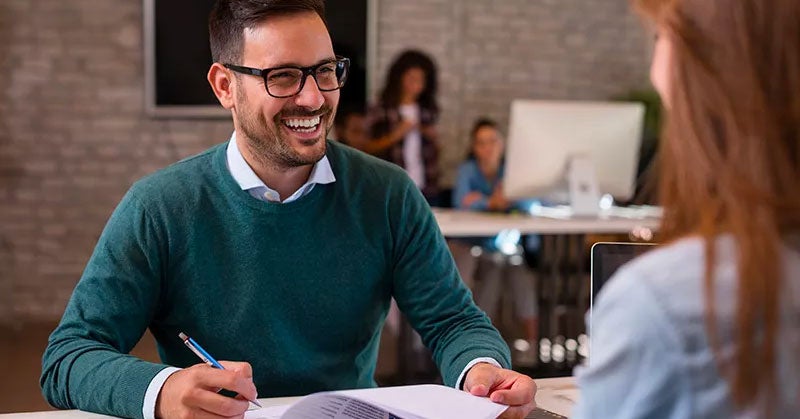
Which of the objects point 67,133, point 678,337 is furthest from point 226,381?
point 67,133

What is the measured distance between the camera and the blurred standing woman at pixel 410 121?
16.9 ft

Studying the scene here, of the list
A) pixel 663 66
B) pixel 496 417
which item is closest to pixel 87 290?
pixel 496 417

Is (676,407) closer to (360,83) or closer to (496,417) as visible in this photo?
(496,417)

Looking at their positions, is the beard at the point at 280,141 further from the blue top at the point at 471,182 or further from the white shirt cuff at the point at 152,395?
the blue top at the point at 471,182

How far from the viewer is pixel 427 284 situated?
1.71 m

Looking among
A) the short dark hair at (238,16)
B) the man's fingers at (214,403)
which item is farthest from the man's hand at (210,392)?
the short dark hair at (238,16)

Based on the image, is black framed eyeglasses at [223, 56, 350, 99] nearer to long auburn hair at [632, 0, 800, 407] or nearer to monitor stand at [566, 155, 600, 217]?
long auburn hair at [632, 0, 800, 407]

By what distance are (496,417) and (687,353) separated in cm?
70

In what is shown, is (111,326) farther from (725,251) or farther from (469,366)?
(725,251)

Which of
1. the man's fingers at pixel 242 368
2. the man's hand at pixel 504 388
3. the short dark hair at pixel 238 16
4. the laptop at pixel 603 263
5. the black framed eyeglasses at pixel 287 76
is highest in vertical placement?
the short dark hair at pixel 238 16

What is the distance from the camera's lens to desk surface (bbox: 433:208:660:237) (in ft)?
13.6

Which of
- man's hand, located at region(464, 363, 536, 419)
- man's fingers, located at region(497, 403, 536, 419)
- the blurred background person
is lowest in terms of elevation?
the blurred background person

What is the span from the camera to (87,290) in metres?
1.53

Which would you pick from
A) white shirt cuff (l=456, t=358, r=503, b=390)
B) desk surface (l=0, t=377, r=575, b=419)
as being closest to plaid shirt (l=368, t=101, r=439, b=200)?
desk surface (l=0, t=377, r=575, b=419)
